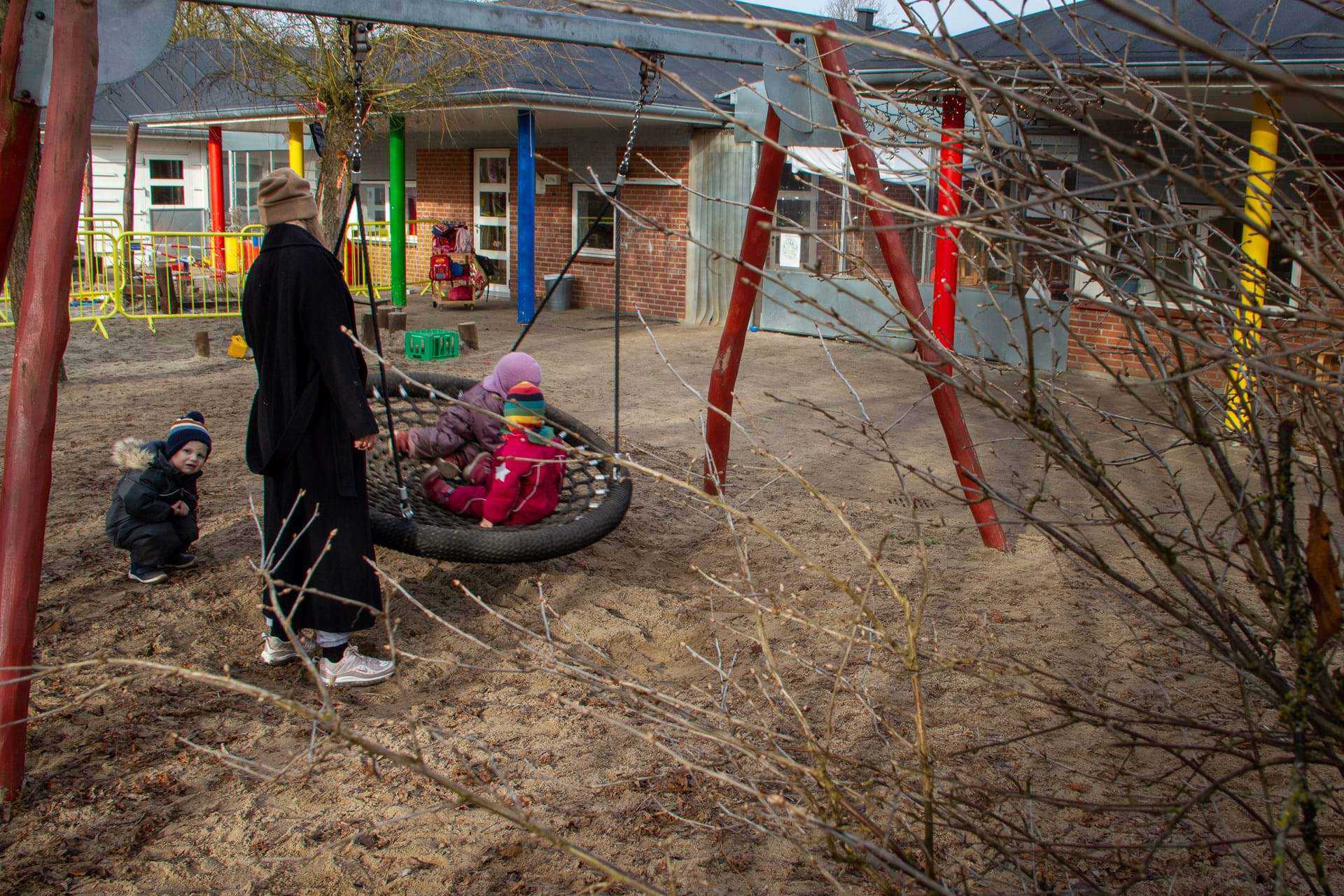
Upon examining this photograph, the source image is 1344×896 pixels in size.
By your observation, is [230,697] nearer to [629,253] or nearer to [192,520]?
[192,520]

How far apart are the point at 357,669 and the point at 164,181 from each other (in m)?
23.2

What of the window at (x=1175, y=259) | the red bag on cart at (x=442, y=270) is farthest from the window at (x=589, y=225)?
the window at (x=1175, y=259)

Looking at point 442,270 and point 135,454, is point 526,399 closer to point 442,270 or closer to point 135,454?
point 135,454

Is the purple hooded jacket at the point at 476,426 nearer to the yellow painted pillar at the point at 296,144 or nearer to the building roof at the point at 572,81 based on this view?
the building roof at the point at 572,81

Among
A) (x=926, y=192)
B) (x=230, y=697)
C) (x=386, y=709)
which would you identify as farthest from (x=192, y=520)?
(x=926, y=192)

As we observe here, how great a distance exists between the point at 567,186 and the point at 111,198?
12.0 meters

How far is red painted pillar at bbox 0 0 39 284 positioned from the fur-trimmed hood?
1128 mm

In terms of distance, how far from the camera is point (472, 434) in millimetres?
5125

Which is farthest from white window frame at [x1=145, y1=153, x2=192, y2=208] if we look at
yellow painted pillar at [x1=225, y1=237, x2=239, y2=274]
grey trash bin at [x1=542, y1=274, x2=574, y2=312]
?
grey trash bin at [x1=542, y1=274, x2=574, y2=312]

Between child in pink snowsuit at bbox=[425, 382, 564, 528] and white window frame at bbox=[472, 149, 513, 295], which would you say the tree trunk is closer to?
white window frame at bbox=[472, 149, 513, 295]

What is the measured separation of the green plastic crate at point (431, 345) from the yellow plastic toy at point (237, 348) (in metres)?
1.61

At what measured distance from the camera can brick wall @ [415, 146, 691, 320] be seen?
52.4 ft

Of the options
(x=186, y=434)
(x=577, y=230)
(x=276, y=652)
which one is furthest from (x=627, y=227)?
(x=276, y=652)

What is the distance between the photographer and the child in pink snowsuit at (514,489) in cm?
479
